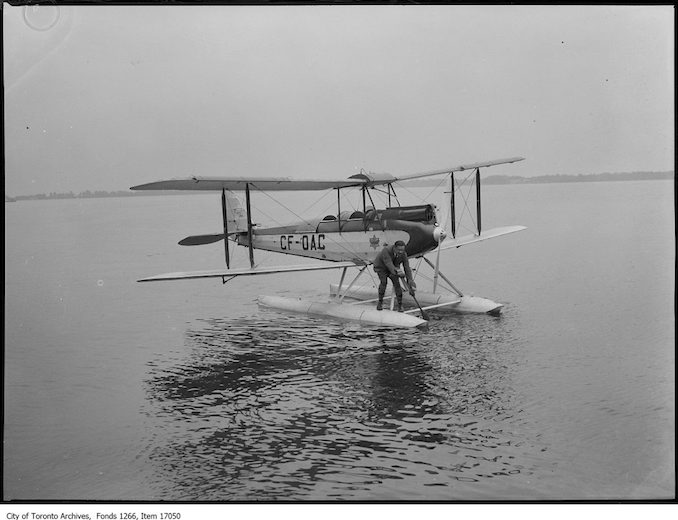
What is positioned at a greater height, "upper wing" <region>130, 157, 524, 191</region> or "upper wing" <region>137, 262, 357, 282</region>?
"upper wing" <region>130, 157, 524, 191</region>

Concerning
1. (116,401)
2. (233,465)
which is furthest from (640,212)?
(116,401)

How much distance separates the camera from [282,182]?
11031 mm

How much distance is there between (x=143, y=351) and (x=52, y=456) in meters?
3.36

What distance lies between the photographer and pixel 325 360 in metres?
9.09

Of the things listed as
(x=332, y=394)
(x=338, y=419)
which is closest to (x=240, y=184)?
(x=332, y=394)

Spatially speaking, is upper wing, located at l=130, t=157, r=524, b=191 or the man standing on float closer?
upper wing, located at l=130, t=157, r=524, b=191

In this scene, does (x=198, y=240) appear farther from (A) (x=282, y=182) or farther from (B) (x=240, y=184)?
(A) (x=282, y=182)

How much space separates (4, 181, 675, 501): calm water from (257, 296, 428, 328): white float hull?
0.24m

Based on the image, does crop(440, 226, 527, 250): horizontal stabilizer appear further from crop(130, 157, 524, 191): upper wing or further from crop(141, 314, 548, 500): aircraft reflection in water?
crop(141, 314, 548, 500): aircraft reflection in water

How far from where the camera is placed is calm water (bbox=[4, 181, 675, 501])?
19.7 ft

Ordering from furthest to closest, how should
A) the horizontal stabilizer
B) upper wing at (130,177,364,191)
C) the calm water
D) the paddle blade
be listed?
the horizontal stabilizer → the paddle blade → upper wing at (130,177,364,191) → the calm water

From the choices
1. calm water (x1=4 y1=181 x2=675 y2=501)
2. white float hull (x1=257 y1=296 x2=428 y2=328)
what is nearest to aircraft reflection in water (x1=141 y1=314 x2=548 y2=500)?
calm water (x1=4 y1=181 x2=675 y2=501)

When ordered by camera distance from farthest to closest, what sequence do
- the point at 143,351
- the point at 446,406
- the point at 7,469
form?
the point at 143,351 < the point at 446,406 < the point at 7,469

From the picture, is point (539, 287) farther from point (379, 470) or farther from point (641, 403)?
point (379, 470)
